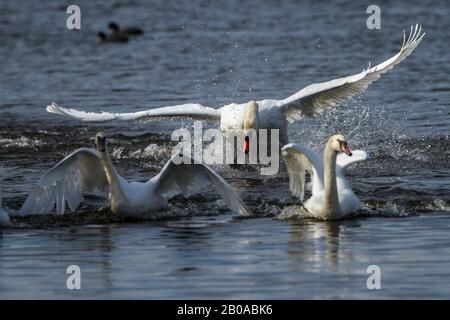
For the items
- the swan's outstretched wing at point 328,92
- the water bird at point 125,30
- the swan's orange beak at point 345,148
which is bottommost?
the swan's orange beak at point 345,148

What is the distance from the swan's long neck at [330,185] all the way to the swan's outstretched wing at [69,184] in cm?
252

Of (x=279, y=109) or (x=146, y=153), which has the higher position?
(x=279, y=109)

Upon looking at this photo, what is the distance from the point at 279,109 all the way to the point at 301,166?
3.31m

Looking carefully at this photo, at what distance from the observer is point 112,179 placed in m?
13.6

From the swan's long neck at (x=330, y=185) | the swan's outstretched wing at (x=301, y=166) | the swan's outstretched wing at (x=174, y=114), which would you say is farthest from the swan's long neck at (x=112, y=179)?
the swan's outstretched wing at (x=174, y=114)

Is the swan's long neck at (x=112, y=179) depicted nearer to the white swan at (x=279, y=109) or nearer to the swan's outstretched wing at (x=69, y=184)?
the swan's outstretched wing at (x=69, y=184)

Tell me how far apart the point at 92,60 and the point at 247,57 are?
4226 millimetres

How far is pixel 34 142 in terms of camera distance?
65.2 ft

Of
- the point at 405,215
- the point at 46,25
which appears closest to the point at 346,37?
the point at 46,25

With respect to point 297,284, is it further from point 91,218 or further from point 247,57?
point 247,57

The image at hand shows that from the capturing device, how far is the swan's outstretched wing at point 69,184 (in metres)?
14.0

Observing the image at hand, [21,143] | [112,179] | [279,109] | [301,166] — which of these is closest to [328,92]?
[279,109]

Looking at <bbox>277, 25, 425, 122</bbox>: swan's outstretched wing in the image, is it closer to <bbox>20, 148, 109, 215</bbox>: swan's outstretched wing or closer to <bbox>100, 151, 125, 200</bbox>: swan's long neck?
<bbox>20, 148, 109, 215</bbox>: swan's outstretched wing

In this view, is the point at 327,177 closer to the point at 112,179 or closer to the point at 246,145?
the point at 112,179
